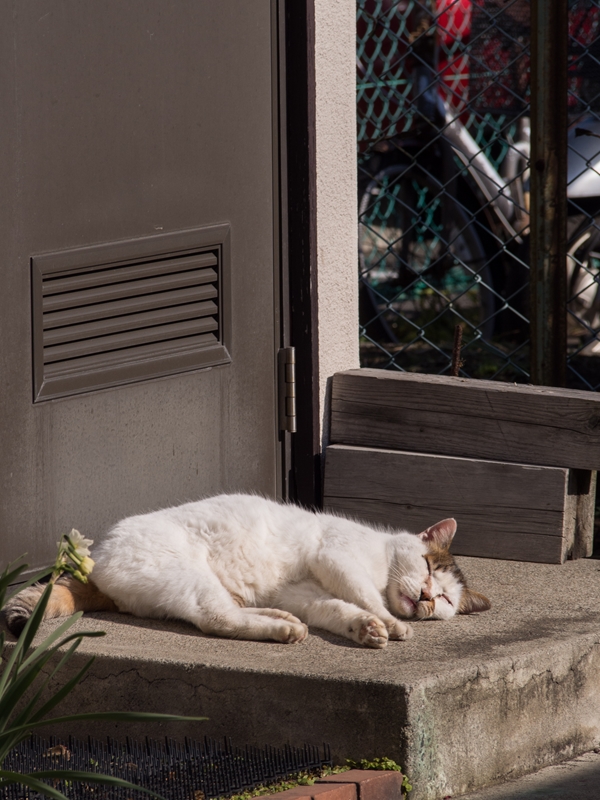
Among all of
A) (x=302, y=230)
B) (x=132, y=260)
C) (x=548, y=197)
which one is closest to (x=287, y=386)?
(x=302, y=230)

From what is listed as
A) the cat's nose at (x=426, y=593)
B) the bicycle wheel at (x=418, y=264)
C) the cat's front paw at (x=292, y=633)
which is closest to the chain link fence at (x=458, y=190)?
the bicycle wheel at (x=418, y=264)

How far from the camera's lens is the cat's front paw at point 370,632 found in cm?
261

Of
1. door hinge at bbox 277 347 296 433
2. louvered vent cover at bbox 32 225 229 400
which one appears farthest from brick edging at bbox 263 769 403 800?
door hinge at bbox 277 347 296 433

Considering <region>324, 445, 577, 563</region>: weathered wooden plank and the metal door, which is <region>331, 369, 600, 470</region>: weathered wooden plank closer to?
<region>324, 445, 577, 563</region>: weathered wooden plank

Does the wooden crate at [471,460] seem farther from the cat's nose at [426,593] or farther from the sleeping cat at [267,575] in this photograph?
the cat's nose at [426,593]

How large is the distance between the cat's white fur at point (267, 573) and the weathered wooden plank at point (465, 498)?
0.51 meters

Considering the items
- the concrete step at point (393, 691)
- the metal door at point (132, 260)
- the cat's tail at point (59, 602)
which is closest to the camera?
the concrete step at point (393, 691)

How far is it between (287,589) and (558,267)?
1749mm

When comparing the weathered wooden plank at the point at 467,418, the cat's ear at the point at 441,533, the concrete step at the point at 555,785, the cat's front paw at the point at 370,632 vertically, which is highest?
the weathered wooden plank at the point at 467,418

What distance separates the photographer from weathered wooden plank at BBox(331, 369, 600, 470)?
351 cm

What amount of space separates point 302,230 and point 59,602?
1557 mm

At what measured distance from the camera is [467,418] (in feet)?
12.0

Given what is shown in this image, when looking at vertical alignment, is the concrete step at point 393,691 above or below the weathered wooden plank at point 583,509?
below

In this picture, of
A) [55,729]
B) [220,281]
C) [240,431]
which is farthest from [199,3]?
[55,729]
